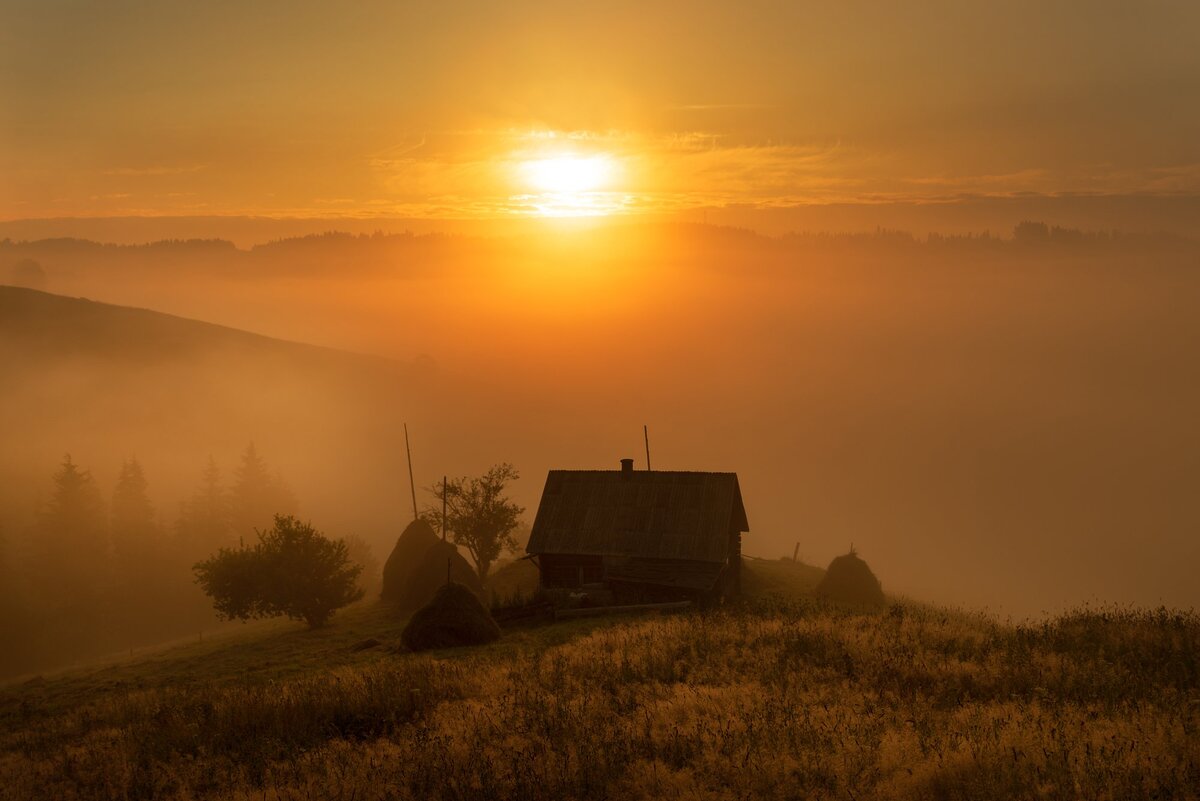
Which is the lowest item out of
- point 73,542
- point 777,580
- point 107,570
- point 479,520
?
point 777,580

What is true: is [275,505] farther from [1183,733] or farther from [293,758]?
[1183,733]

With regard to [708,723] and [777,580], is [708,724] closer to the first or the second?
[708,723]

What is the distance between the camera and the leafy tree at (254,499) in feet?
335

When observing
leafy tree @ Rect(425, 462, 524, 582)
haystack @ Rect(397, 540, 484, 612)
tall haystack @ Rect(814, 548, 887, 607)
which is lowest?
tall haystack @ Rect(814, 548, 887, 607)

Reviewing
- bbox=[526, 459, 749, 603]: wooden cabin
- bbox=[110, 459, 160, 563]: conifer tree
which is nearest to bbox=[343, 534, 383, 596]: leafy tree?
bbox=[110, 459, 160, 563]: conifer tree

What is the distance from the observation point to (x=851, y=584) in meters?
48.8

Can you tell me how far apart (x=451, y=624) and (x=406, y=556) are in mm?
23458

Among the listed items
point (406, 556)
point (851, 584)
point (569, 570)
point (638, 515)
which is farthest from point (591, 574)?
point (851, 584)

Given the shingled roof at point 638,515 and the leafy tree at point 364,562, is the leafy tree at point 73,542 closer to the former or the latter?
the leafy tree at point 364,562

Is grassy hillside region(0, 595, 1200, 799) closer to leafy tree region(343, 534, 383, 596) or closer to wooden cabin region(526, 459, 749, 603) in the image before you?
wooden cabin region(526, 459, 749, 603)

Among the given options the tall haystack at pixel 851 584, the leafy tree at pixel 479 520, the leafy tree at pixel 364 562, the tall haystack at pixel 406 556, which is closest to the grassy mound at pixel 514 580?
the leafy tree at pixel 479 520

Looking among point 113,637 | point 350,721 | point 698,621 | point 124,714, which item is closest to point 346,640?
point 124,714

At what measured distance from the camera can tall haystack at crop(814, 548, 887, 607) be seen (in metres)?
48.2

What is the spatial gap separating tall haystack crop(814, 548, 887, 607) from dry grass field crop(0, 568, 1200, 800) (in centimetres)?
2673
